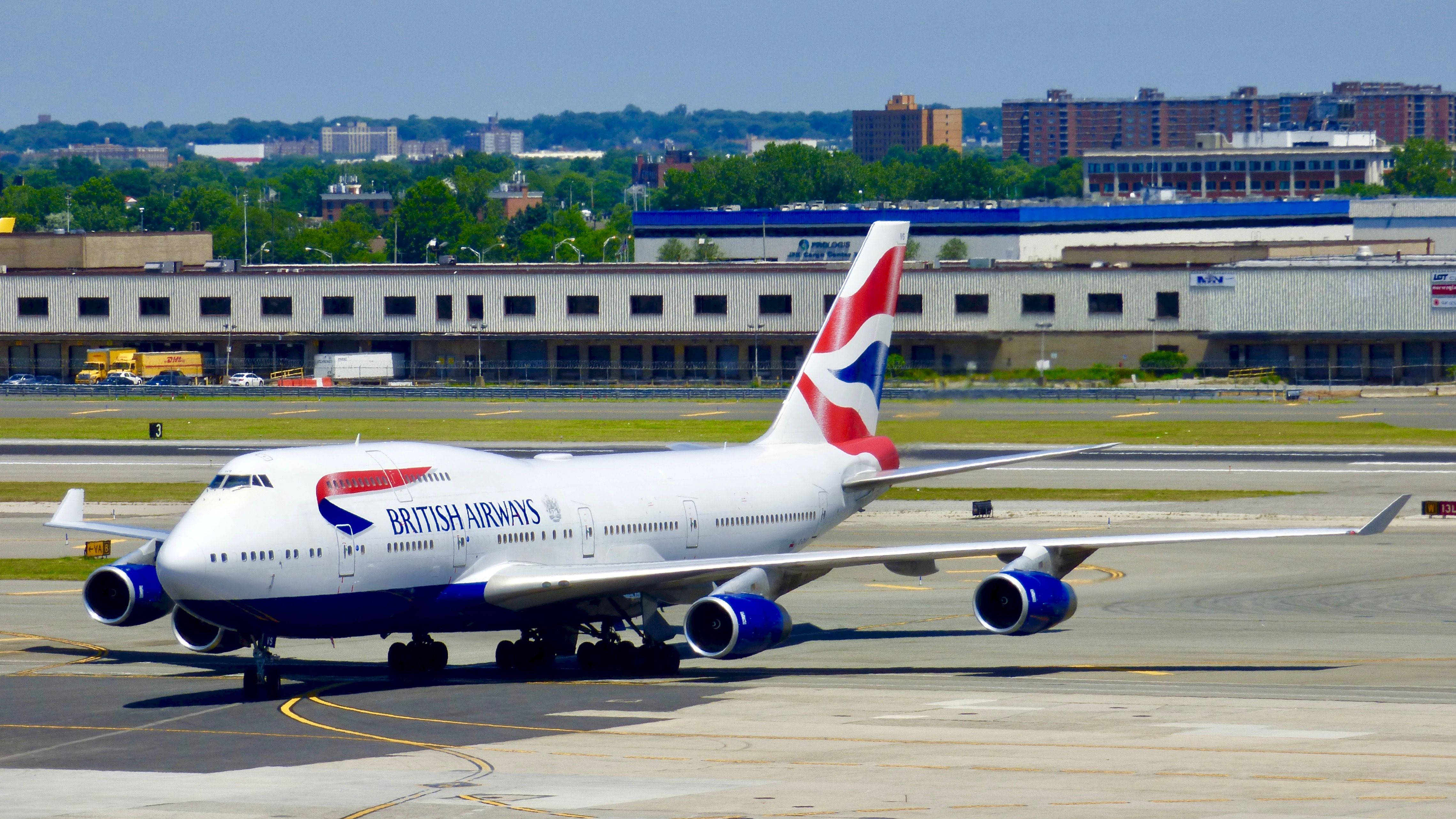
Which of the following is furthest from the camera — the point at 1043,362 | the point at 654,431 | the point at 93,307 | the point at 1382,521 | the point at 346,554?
the point at 93,307

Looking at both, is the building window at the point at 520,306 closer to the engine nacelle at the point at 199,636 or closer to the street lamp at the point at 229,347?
the street lamp at the point at 229,347

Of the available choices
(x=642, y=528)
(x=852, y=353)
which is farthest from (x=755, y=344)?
(x=642, y=528)

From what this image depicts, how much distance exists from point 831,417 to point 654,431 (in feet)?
195

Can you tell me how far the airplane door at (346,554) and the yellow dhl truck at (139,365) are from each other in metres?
131

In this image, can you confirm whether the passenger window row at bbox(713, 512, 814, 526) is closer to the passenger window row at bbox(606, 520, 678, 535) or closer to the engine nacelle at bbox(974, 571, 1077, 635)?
the passenger window row at bbox(606, 520, 678, 535)

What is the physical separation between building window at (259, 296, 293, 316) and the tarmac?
371 ft

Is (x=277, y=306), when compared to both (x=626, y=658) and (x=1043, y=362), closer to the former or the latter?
(x=1043, y=362)

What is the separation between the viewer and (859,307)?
48.7 m

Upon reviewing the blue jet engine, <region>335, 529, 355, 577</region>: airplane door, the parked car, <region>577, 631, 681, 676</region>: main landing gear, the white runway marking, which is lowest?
<region>577, 631, 681, 676</region>: main landing gear

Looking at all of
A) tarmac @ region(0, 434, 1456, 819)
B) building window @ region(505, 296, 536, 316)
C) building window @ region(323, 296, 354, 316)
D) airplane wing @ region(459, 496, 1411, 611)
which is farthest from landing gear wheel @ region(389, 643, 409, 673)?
building window @ region(323, 296, 354, 316)

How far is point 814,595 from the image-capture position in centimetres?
5375

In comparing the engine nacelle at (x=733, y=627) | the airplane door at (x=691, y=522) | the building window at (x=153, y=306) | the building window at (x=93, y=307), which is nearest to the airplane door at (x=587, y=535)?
the airplane door at (x=691, y=522)

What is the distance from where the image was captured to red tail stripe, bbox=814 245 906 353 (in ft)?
159

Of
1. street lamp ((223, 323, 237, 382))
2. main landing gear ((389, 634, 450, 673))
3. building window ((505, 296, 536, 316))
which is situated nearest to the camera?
main landing gear ((389, 634, 450, 673))
